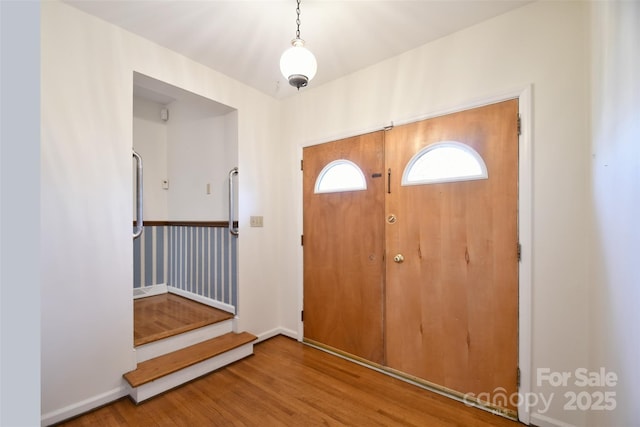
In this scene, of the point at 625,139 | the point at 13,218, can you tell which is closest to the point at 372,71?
the point at 625,139

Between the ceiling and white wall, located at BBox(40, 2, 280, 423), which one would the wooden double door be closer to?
the ceiling

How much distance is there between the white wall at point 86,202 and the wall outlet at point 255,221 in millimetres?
1059

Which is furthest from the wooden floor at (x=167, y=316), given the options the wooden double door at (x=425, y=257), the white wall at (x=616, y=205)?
the white wall at (x=616, y=205)

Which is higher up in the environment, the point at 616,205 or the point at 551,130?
the point at 551,130

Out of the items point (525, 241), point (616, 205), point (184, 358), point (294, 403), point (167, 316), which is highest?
point (616, 205)

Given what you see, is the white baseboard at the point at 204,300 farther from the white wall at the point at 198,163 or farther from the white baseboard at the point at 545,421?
the white baseboard at the point at 545,421

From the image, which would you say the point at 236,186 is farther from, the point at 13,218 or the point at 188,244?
the point at 13,218

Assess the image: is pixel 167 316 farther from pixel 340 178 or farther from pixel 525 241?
pixel 525 241

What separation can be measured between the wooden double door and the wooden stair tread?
0.73m

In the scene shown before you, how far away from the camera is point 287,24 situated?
1.93 m

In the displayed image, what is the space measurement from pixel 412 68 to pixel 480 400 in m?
2.45

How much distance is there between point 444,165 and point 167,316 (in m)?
2.91

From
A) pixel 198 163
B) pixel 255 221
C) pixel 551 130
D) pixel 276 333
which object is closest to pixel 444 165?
pixel 551 130

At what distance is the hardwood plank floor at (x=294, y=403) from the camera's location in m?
1.76
